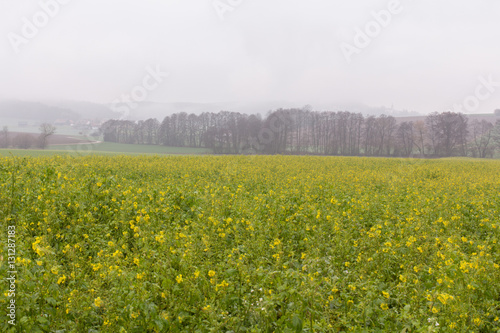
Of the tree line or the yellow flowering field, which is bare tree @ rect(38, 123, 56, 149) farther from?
the yellow flowering field

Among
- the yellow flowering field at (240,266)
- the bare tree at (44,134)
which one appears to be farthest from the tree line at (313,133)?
the yellow flowering field at (240,266)

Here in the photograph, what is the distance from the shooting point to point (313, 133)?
3440 inches

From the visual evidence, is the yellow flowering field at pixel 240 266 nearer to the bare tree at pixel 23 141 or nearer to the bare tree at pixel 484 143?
the bare tree at pixel 23 141

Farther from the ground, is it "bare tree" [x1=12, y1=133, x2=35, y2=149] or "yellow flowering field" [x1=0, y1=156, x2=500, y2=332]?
"bare tree" [x1=12, y1=133, x2=35, y2=149]

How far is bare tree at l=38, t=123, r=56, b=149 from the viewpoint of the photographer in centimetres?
6719

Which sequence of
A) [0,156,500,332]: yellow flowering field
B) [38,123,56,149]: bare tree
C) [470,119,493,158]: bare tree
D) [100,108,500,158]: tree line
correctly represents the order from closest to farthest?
[0,156,500,332]: yellow flowering field, [38,123,56,149]: bare tree, [100,108,500,158]: tree line, [470,119,493,158]: bare tree

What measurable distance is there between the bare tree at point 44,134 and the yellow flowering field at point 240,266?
71.0 m

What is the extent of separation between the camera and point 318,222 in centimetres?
703

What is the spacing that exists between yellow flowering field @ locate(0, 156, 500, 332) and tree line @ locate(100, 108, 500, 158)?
62.8 meters

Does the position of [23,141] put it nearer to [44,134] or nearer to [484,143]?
[44,134]

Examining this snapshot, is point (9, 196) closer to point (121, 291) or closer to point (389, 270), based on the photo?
point (121, 291)

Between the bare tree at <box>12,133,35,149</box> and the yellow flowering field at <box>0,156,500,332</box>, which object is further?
the bare tree at <box>12,133,35,149</box>

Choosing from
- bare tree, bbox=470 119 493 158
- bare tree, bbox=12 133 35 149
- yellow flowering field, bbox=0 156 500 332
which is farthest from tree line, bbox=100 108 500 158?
yellow flowering field, bbox=0 156 500 332

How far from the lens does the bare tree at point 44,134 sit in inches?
2645
